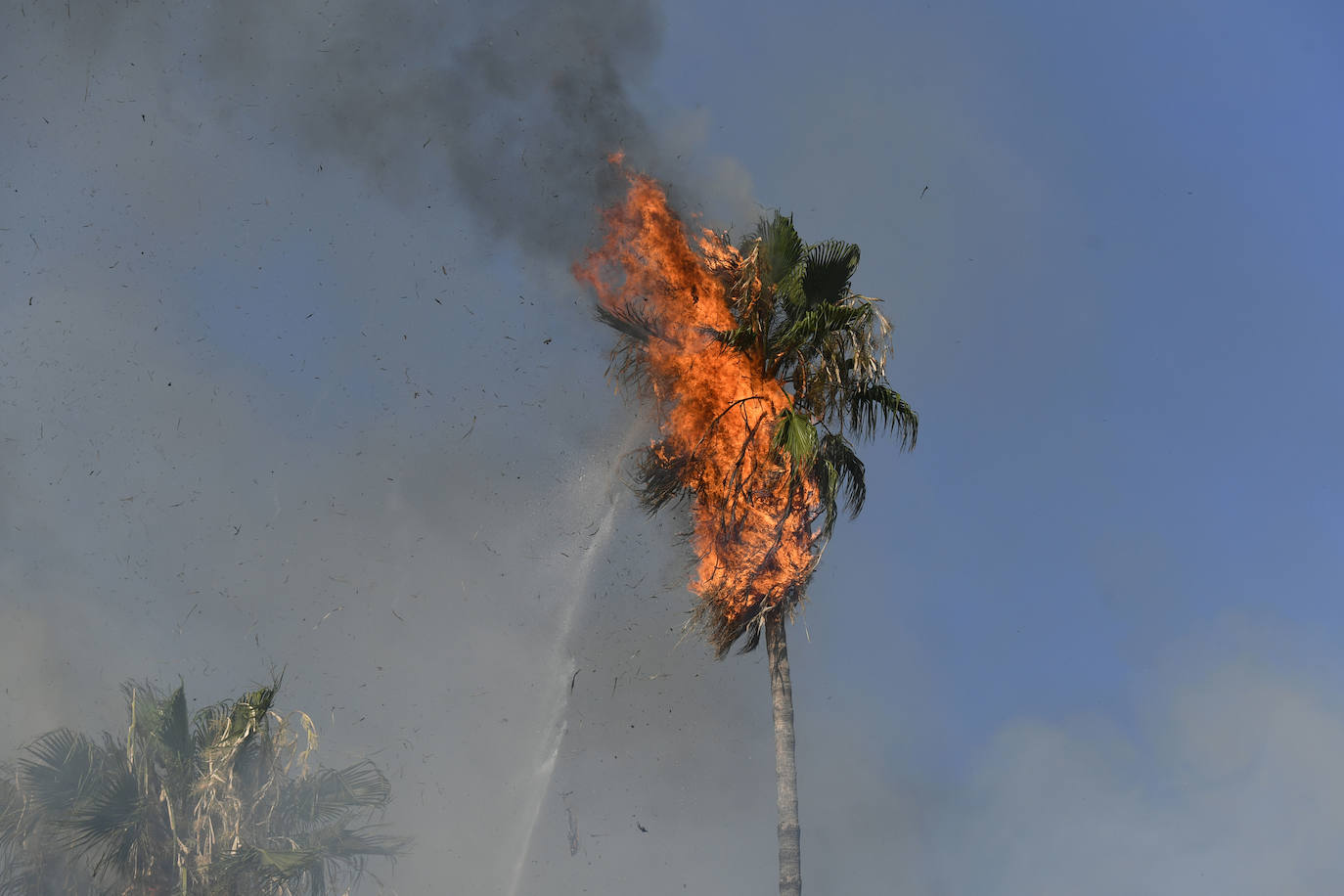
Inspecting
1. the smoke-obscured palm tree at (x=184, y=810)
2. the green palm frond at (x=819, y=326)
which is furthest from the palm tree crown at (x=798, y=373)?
the smoke-obscured palm tree at (x=184, y=810)

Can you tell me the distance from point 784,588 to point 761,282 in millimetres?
4679

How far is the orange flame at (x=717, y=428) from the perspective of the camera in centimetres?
1867

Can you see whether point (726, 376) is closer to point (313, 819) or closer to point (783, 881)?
point (783, 881)

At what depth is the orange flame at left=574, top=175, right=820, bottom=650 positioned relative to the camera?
18.7m

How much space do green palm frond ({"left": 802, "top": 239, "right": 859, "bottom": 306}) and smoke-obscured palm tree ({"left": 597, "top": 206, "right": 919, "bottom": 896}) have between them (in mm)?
15

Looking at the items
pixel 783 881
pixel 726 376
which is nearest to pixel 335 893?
pixel 783 881

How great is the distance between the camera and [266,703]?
25.3 metres

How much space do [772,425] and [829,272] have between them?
2506 mm

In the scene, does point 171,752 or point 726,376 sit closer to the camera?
point 726,376

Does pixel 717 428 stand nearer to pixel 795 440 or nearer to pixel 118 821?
pixel 795 440

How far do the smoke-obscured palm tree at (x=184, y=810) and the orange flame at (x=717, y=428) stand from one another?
446 inches

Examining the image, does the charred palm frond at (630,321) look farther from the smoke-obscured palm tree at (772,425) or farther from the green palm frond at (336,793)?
the green palm frond at (336,793)

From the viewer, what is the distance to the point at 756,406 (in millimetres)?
19406

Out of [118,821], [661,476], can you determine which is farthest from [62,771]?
[661,476]
